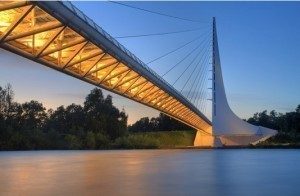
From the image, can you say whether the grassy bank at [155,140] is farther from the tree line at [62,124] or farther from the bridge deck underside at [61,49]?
the bridge deck underside at [61,49]

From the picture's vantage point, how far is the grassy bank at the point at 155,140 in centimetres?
8506

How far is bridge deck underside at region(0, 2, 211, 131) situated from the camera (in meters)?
16.1

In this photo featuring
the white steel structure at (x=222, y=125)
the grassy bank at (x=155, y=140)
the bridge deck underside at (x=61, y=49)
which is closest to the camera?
the bridge deck underside at (x=61, y=49)

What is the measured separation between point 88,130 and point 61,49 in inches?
3286

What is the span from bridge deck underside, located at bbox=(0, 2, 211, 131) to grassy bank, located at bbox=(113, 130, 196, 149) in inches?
1699

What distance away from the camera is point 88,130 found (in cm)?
10288

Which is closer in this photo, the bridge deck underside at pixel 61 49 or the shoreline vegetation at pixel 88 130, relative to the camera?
the bridge deck underside at pixel 61 49

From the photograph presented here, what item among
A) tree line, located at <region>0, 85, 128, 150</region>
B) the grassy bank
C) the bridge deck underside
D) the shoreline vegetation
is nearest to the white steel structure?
the shoreline vegetation

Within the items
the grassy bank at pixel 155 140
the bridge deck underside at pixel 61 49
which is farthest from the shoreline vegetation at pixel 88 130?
the bridge deck underside at pixel 61 49

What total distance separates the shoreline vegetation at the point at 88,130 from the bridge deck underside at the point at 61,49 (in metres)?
44.6

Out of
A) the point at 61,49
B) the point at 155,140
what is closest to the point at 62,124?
the point at 155,140

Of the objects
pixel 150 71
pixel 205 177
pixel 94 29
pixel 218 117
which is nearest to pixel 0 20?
pixel 94 29

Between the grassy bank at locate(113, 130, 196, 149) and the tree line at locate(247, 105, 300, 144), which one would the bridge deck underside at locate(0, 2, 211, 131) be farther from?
the tree line at locate(247, 105, 300, 144)

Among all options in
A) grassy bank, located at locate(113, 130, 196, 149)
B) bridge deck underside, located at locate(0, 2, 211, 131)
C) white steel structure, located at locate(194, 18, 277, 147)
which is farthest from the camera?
grassy bank, located at locate(113, 130, 196, 149)
